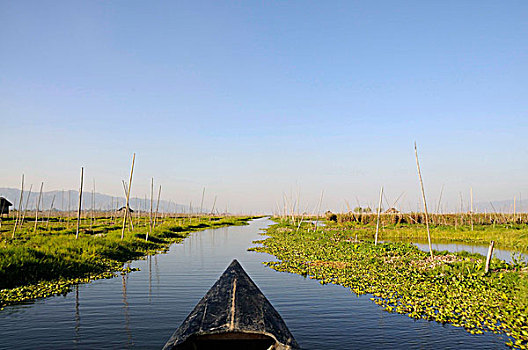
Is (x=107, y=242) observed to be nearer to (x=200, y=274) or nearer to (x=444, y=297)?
(x=200, y=274)

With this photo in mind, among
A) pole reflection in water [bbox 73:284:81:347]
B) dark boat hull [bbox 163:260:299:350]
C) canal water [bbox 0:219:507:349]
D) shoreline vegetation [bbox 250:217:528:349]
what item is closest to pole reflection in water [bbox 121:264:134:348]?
canal water [bbox 0:219:507:349]

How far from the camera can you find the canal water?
755 cm

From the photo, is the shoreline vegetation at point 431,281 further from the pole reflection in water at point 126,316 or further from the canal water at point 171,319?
the pole reflection in water at point 126,316

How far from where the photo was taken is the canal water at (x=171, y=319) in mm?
7555

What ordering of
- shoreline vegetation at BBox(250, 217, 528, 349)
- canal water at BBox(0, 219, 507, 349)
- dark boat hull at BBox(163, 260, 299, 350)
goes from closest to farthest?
dark boat hull at BBox(163, 260, 299, 350), canal water at BBox(0, 219, 507, 349), shoreline vegetation at BBox(250, 217, 528, 349)

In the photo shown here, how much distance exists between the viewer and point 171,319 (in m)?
9.23

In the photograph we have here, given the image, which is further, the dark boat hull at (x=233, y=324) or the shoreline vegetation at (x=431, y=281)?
the shoreline vegetation at (x=431, y=281)

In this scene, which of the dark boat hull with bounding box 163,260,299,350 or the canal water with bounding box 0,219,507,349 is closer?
the dark boat hull with bounding box 163,260,299,350

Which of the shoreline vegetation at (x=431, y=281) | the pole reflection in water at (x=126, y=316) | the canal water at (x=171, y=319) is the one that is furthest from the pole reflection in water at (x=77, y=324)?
the shoreline vegetation at (x=431, y=281)

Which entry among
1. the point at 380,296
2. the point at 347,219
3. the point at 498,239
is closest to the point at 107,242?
the point at 380,296

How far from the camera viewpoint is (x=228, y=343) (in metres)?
6.66

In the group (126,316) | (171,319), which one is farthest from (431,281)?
(126,316)

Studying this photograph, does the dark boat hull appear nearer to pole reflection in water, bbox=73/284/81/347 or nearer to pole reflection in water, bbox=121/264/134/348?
pole reflection in water, bbox=121/264/134/348

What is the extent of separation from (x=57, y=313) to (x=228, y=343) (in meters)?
5.38
